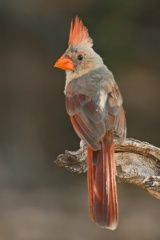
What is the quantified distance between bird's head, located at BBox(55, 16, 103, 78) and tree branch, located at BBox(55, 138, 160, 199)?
0.61 metres

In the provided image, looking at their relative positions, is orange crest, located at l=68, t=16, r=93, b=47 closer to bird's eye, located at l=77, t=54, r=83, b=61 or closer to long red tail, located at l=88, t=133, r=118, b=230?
bird's eye, located at l=77, t=54, r=83, b=61

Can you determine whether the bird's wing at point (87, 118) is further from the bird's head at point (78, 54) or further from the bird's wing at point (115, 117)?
the bird's head at point (78, 54)

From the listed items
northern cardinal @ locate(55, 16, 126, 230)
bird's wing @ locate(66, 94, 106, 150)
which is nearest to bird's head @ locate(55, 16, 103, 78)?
northern cardinal @ locate(55, 16, 126, 230)

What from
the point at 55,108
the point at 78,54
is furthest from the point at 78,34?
the point at 55,108

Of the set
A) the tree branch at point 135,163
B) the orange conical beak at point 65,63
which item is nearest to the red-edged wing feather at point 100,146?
the tree branch at point 135,163

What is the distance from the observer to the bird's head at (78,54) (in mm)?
4523

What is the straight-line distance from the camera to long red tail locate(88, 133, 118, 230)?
146 inches

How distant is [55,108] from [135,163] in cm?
322

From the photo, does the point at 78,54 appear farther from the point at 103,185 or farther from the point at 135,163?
the point at 103,185

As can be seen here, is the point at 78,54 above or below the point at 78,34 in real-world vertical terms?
below

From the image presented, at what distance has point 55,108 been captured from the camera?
23.9 ft

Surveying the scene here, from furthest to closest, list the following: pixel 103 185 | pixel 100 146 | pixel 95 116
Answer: pixel 95 116 < pixel 100 146 < pixel 103 185

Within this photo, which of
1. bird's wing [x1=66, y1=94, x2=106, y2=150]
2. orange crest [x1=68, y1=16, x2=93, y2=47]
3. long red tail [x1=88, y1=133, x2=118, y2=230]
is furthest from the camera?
orange crest [x1=68, y1=16, x2=93, y2=47]

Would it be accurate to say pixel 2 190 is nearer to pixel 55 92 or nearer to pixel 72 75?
pixel 55 92
